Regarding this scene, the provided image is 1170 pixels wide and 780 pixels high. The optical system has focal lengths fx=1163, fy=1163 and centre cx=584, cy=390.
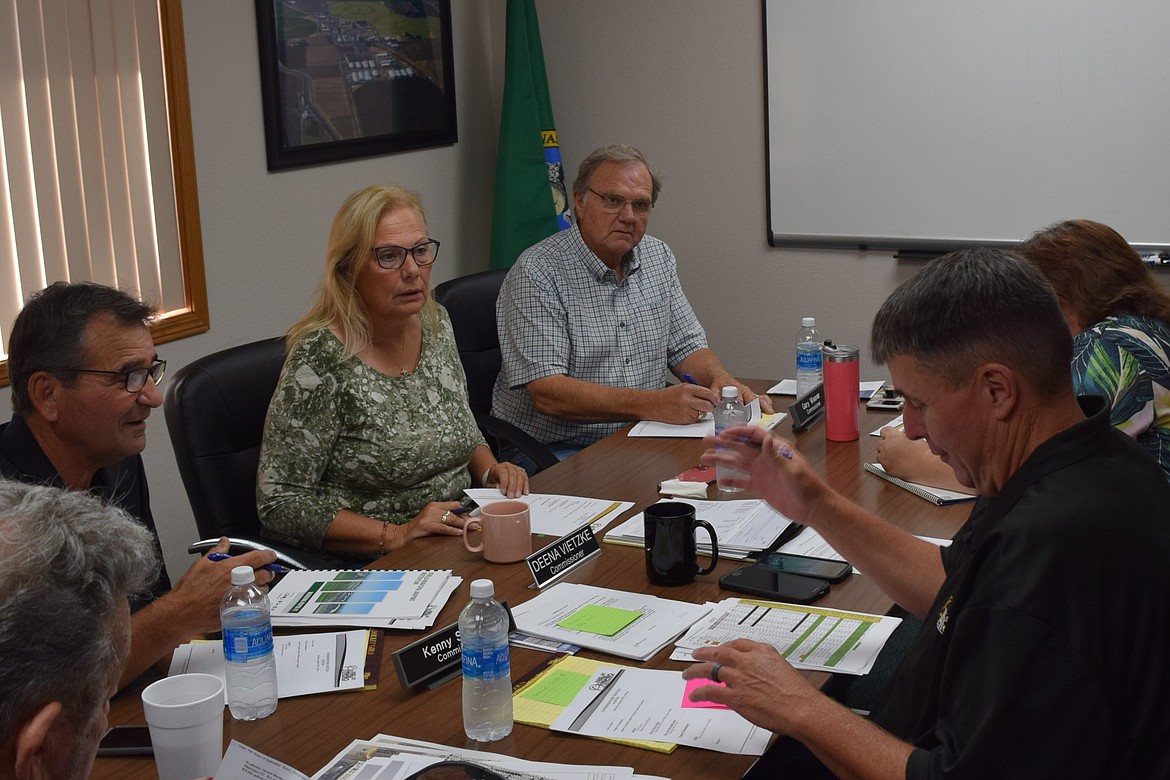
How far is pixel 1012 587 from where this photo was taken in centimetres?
131

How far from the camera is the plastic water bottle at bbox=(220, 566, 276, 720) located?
159 cm

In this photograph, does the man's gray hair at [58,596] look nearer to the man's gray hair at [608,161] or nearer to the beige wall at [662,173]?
the man's gray hair at [608,161]

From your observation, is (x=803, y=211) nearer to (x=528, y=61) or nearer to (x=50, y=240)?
(x=528, y=61)

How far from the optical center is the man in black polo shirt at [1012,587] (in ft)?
4.15

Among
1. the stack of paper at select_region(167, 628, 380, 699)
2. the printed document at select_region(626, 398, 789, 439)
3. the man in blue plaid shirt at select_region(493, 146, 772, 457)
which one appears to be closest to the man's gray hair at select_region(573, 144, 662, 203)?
the man in blue plaid shirt at select_region(493, 146, 772, 457)

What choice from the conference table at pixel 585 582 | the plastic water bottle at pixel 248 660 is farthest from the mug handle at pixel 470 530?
the plastic water bottle at pixel 248 660

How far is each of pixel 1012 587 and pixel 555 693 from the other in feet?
2.11

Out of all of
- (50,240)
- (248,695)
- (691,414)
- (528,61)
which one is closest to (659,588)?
(248,695)

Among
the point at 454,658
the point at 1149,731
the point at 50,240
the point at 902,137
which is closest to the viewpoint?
the point at 1149,731

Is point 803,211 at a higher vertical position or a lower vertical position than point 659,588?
higher

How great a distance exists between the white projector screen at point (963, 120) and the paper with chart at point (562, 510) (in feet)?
8.13

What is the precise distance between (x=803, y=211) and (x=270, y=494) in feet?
9.26

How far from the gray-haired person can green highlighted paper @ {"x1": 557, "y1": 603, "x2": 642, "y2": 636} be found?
85 cm

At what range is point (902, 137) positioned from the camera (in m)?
4.41
